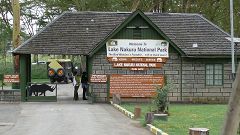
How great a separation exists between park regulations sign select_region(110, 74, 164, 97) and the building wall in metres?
0.27

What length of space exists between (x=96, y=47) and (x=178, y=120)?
11.3 meters

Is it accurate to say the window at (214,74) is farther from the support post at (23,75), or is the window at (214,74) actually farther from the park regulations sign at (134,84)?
the support post at (23,75)

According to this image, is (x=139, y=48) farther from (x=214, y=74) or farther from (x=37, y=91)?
(x=37, y=91)

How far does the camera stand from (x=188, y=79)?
95.3 ft

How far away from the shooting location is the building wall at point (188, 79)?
2873cm

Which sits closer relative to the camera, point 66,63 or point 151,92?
point 151,92

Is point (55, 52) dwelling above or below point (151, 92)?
above

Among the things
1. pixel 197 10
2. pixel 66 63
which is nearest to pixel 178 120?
pixel 197 10

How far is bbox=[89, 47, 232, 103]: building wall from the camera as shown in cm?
2873

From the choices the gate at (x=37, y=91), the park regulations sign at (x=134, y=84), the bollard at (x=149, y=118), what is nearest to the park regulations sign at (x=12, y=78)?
the gate at (x=37, y=91)

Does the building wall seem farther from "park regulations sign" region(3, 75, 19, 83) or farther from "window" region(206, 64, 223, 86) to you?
"park regulations sign" region(3, 75, 19, 83)

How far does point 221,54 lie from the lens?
28953 mm

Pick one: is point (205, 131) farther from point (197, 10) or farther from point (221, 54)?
point (197, 10)

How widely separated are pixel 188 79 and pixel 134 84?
10.7 feet
